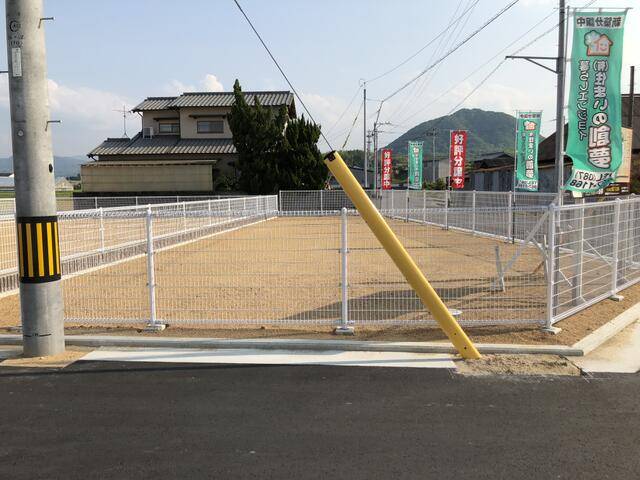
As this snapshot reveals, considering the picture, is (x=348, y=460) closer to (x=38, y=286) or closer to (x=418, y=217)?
(x=38, y=286)

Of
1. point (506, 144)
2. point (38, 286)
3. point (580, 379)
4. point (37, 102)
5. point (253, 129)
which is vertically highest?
point (506, 144)

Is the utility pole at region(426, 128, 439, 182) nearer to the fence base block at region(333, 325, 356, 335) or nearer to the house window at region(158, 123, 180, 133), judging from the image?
the house window at region(158, 123, 180, 133)

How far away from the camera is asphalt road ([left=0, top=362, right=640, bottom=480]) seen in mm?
3387

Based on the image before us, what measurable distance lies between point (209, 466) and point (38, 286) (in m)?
3.30

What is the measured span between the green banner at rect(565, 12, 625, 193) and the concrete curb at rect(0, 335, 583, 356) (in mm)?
3593

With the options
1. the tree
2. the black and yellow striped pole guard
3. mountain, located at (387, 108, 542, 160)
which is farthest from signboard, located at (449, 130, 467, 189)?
mountain, located at (387, 108, 542, 160)

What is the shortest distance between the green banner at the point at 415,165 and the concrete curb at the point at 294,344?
2908 centimetres

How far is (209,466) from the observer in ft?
11.2

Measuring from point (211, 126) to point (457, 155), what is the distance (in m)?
20.4

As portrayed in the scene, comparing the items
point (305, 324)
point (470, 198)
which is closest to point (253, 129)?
point (470, 198)

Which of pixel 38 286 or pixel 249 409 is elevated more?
pixel 38 286

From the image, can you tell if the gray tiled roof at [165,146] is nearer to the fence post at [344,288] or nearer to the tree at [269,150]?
the tree at [269,150]

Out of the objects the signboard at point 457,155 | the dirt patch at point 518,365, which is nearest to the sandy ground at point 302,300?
the dirt patch at point 518,365

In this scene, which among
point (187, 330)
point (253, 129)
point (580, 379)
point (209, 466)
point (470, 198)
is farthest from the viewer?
point (253, 129)
